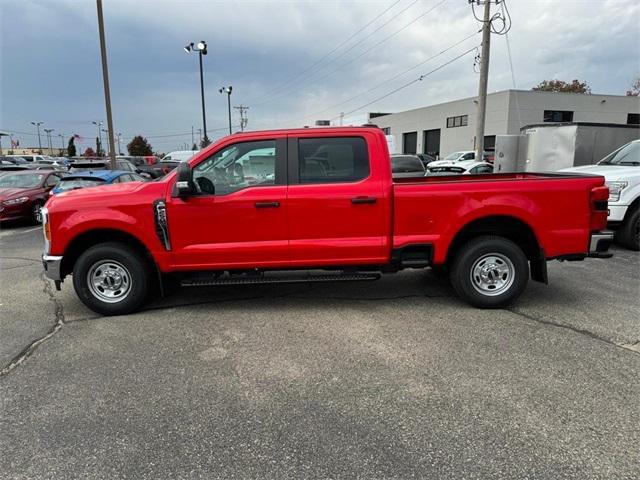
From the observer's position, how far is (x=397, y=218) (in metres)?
4.98

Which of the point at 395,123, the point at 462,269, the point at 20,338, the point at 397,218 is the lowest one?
the point at 20,338

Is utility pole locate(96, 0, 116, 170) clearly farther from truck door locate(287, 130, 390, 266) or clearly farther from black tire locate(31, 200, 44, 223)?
truck door locate(287, 130, 390, 266)

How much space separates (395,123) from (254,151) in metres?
56.8

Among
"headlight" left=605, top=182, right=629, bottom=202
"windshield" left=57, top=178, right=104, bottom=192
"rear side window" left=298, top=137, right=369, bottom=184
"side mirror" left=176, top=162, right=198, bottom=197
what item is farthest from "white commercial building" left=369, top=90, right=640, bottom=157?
"side mirror" left=176, top=162, right=198, bottom=197

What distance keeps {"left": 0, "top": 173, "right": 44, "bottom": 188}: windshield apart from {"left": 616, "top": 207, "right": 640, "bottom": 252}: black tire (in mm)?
14387

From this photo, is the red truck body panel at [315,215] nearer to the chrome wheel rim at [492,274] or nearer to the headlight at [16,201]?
the chrome wheel rim at [492,274]

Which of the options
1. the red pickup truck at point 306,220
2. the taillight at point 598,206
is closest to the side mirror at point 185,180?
the red pickup truck at point 306,220

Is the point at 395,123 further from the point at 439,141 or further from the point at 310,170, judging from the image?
the point at 310,170

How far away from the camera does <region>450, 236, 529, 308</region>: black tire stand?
5.08m

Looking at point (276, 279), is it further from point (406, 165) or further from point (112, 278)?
point (406, 165)

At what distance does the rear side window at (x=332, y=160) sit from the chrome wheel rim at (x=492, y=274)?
5.37 ft

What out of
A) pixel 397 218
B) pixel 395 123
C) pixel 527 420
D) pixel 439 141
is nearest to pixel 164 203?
pixel 397 218

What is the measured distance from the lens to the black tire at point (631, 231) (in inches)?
318

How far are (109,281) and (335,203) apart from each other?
8.72ft
